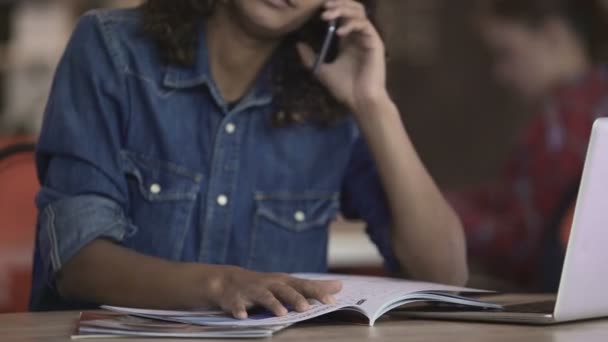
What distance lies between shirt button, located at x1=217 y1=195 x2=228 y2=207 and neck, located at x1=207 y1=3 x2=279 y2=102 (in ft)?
0.48

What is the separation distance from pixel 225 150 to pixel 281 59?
0.62ft

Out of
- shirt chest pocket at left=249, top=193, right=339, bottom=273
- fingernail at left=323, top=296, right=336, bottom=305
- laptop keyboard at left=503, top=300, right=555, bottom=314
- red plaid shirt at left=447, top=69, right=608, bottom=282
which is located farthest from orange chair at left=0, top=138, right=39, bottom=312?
red plaid shirt at left=447, top=69, right=608, bottom=282

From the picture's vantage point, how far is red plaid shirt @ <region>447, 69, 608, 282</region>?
293 centimetres

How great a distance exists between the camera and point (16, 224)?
5.71 feet

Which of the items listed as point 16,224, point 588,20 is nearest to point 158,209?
point 16,224

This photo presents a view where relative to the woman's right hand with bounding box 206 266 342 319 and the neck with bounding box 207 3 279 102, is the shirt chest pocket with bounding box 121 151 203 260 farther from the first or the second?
the woman's right hand with bounding box 206 266 342 319

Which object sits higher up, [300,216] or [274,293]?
[274,293]

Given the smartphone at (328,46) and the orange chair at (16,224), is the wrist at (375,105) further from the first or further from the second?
the orange chair at (16,224)

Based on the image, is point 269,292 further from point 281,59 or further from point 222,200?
point 281,59

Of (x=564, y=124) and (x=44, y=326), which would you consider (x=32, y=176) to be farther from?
(x=564, y=124)

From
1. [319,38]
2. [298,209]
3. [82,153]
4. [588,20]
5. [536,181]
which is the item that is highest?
[319,38]

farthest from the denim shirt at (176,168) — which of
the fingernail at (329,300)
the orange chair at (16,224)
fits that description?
the fingernail at (329,300)

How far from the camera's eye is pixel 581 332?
1.19 meters

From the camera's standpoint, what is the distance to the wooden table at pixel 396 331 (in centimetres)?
114
